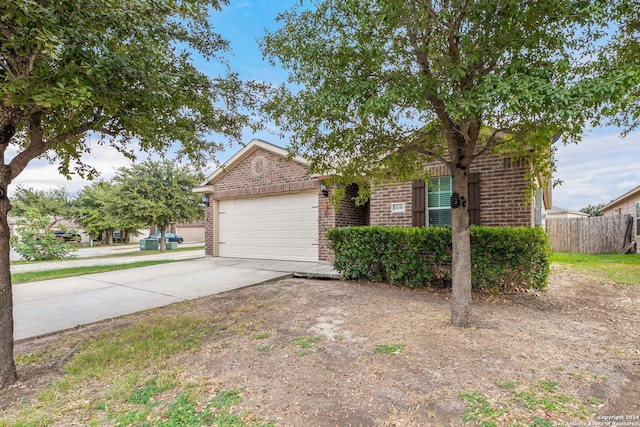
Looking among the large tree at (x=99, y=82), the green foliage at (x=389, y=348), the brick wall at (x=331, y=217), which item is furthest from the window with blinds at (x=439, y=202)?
the large tree at (x=99, y=82)

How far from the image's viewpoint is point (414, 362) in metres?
2.98

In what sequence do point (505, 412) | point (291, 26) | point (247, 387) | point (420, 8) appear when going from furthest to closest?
point (291, 26), point (420, 8), point (247, 387), point (505, 412)

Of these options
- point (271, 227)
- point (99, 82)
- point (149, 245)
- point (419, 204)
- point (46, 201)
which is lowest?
point (149, 245)

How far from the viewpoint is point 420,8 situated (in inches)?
134

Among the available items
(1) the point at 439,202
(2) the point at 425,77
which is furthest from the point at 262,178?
(2) the point at 425,77

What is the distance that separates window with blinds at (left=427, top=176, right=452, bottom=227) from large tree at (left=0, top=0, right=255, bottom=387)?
532cm

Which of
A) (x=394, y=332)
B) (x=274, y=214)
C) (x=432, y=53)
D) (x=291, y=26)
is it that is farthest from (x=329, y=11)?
(x=274, y=214)

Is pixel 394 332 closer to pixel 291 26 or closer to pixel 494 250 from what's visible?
pixel 494 250

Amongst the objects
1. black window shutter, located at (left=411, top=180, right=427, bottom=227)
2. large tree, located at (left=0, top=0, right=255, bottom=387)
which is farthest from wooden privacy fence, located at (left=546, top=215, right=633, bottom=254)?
large tree, located at (left=0, top=0, right=255, bottom=387)

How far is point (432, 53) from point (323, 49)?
4.16 feet

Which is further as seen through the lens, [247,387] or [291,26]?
[291,26]

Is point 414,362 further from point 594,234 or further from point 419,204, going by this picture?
point 594,234

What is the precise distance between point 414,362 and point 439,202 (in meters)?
5.27

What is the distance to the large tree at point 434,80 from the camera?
291 cm
